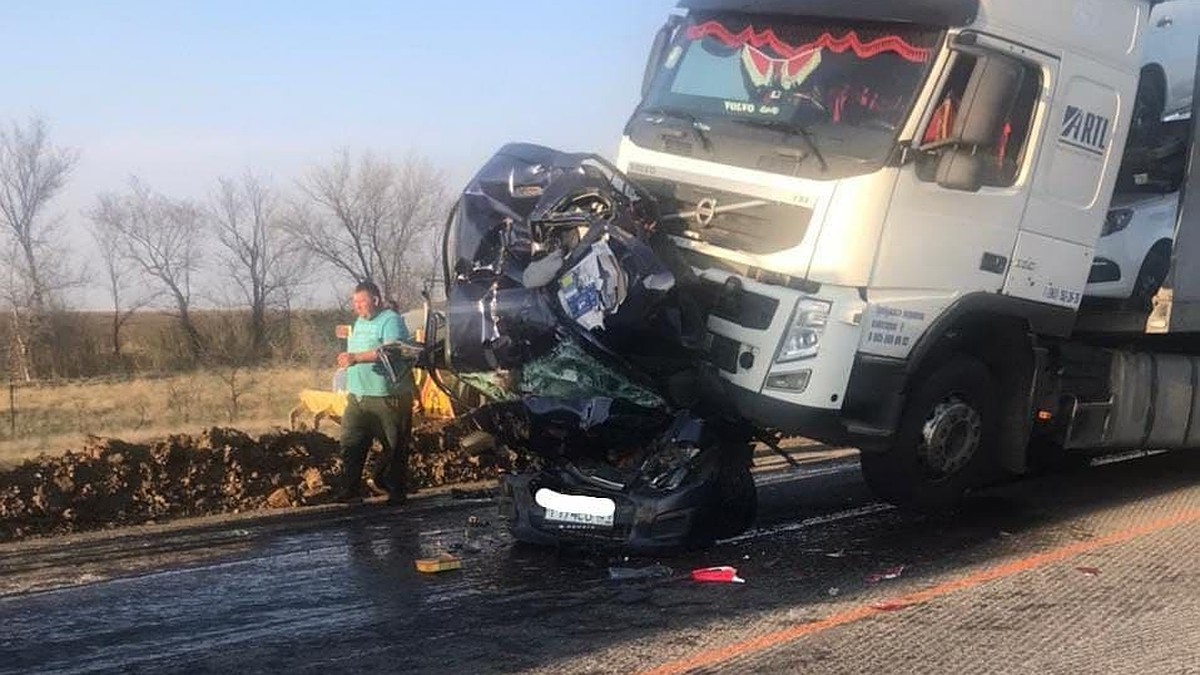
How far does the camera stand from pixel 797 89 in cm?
693

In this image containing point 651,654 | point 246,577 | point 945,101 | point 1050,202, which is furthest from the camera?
point 1050,202

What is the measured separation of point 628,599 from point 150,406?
792 inches

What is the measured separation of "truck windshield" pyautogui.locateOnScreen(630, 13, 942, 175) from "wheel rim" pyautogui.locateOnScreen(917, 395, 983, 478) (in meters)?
1.59

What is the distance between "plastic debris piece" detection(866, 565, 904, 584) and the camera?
612 centimetres

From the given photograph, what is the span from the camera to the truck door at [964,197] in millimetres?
6641

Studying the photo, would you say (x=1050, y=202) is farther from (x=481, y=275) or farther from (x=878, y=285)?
(x=481, y=275)

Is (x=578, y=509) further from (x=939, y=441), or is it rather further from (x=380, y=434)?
(x=380, y=434)

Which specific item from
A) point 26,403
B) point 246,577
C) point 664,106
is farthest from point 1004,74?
point 26,403

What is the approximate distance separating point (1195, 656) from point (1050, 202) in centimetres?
327

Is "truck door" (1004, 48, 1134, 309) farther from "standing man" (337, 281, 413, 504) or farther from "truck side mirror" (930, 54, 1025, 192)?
"standing man" (337, 281, 413, 504)

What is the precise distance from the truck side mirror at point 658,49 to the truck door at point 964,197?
5.91 feet

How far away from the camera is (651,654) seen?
15.7 ft

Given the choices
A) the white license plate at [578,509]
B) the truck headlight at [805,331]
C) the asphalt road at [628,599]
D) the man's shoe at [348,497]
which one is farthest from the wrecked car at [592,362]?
the man's shoe at [348,497]

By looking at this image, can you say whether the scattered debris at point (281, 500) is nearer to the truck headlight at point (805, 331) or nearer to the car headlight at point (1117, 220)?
the truck headlight at point (805, 331)
